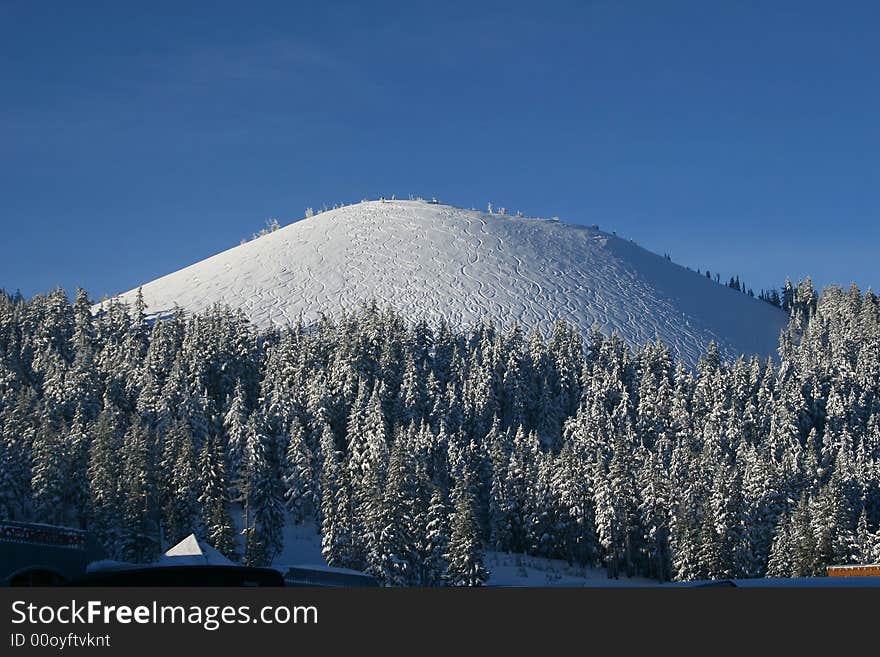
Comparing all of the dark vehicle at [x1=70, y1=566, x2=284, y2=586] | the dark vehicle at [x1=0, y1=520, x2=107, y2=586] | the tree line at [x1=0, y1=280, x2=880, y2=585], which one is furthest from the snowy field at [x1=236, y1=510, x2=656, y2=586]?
the dark vehicle at [x1=70, y1=566, x2=284, y2=586]

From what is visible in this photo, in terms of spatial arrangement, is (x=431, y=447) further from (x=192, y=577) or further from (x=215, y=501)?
(x=192, y=577)

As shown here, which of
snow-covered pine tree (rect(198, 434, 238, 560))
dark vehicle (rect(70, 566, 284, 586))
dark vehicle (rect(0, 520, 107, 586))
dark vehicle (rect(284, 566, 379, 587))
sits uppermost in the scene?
snow-covered pine tree (rect(198, 434, 238, 560))

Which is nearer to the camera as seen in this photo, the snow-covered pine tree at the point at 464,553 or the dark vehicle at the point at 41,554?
the dark vehicle at the point at 41,554

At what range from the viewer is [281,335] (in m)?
138

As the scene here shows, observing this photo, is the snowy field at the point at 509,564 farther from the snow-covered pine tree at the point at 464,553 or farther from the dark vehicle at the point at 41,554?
the dark vehicle at the point at 41,554

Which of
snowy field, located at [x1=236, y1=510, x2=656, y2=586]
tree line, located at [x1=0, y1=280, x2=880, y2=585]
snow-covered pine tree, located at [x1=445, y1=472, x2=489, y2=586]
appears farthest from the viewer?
snowy field, located at [x1=236, y1=510, x2=656, y2=586]

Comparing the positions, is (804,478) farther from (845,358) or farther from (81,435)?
(81,435)

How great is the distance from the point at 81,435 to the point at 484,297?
108 metres

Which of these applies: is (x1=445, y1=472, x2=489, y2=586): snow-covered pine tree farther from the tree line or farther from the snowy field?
the snowy field

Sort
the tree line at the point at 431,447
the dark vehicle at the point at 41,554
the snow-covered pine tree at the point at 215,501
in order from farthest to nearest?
the tree line at the point at 431,447 → the snow-covered pine tree at the point at 215,501 → the dark vehicle at the point at 41,554

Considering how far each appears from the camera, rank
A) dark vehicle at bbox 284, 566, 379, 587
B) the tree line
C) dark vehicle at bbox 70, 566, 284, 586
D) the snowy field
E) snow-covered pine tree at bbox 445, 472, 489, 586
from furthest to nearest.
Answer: the snowy field, the tree line, snow-covered pine tree at bbox 445, 472, 489, 586, dark vehicle at bbox 284, 566, 379, 587, dark vehicle at bbox 70, 566, 284, 586

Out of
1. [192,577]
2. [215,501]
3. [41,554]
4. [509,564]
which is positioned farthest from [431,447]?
[192,577]

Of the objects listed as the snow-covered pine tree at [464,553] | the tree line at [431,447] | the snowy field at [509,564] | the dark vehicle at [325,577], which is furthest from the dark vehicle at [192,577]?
the snowy field at [509,564]

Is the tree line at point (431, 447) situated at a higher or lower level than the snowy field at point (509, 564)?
higher
